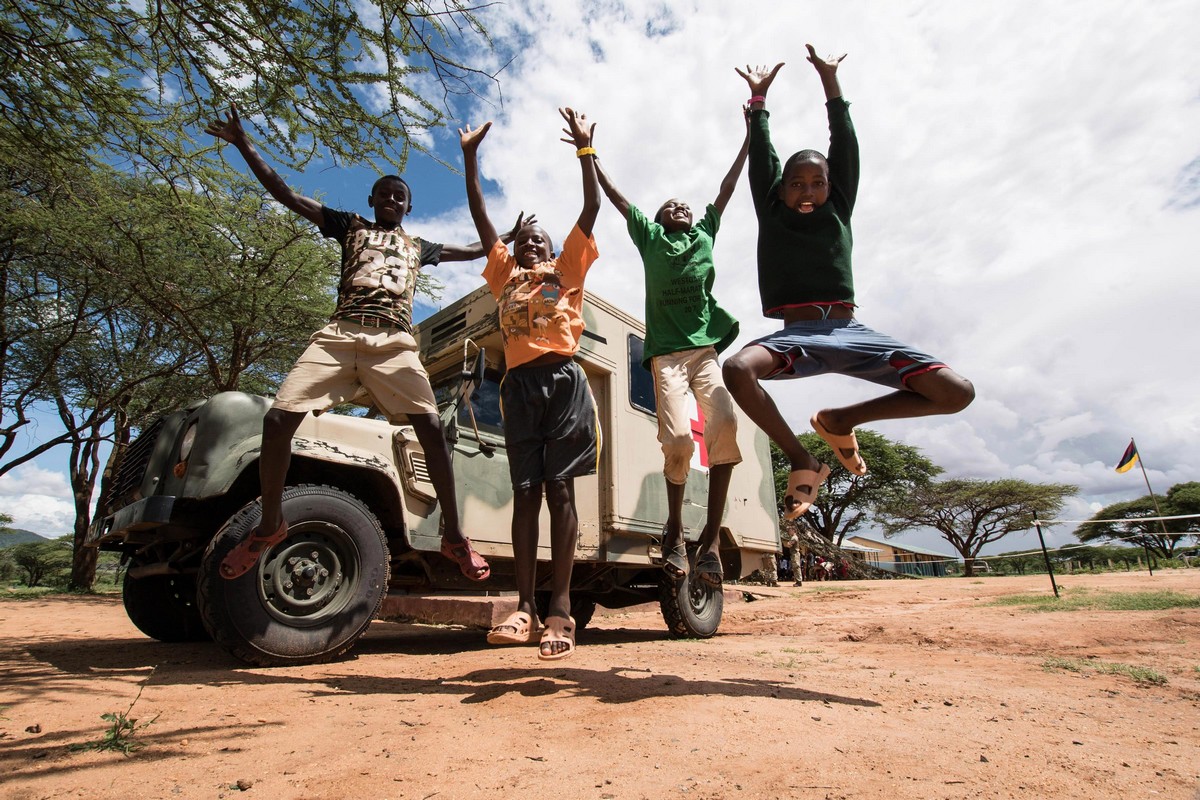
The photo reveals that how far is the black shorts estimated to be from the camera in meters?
2.99

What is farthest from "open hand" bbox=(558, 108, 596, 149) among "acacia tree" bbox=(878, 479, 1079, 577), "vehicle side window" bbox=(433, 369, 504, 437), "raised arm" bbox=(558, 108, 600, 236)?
"acacia tree" bbox=(878, 479, 1079, 577)

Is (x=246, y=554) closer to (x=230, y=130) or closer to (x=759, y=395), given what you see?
(x=230, y=130)

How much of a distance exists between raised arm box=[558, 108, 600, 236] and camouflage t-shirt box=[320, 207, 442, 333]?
852mm

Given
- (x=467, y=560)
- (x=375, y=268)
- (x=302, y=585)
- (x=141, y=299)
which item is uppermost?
(x=141, y=299)

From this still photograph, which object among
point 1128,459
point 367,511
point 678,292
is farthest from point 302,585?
point 1128,459

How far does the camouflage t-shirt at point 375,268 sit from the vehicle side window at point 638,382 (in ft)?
7.92

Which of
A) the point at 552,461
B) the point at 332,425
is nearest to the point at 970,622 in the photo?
the point at 552,461

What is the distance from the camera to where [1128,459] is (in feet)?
68.7

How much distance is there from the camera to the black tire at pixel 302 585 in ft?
10.2

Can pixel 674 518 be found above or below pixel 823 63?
below

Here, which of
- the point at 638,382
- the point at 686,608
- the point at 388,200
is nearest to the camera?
the point at 388,200

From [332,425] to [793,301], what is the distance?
102 inches

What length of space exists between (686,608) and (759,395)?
2.99m

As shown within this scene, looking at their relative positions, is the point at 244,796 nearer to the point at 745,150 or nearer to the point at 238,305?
the point at 745,150
